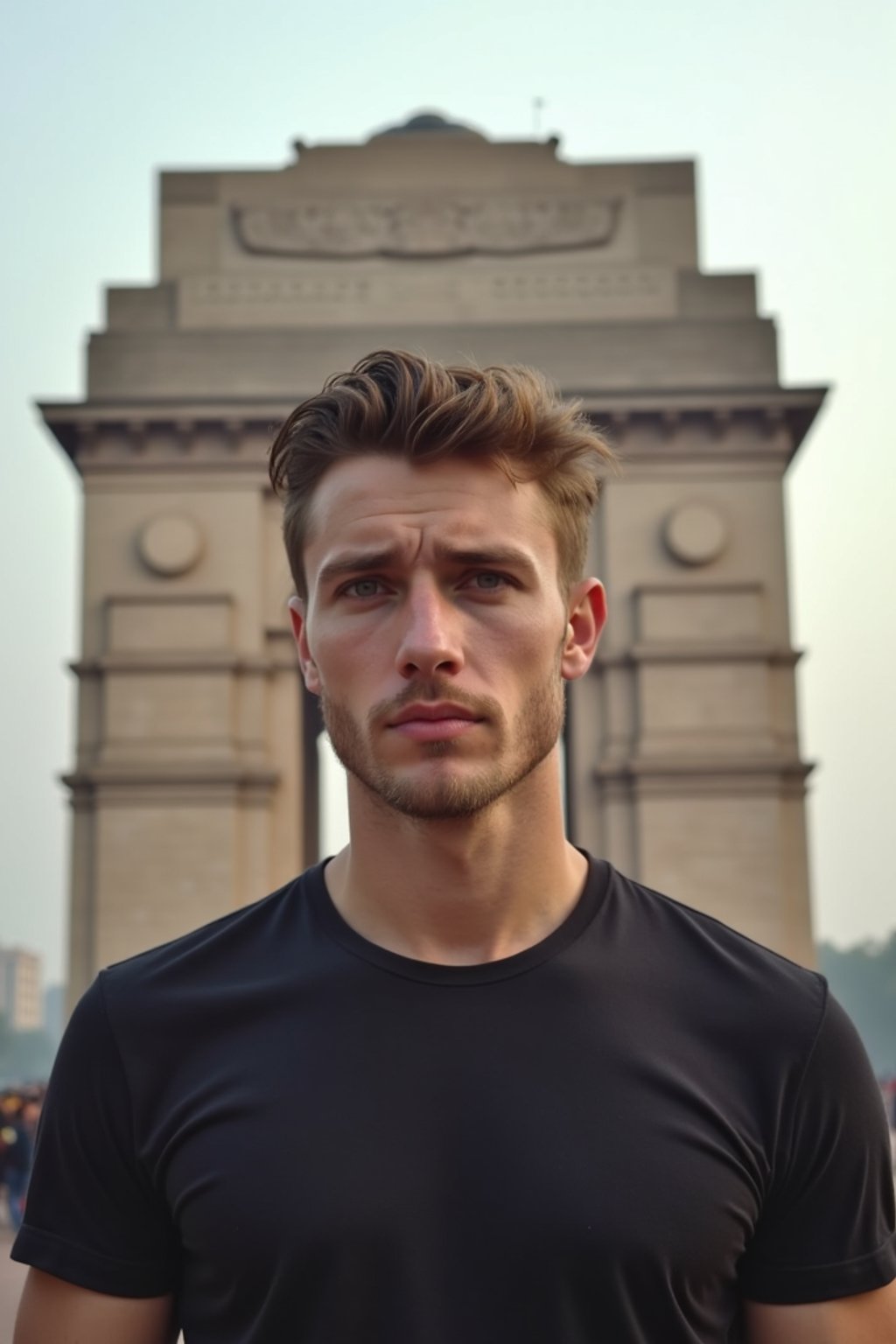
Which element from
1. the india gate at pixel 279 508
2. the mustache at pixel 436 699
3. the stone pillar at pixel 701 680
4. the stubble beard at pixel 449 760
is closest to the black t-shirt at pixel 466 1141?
the stubble beard at pixel 449 760

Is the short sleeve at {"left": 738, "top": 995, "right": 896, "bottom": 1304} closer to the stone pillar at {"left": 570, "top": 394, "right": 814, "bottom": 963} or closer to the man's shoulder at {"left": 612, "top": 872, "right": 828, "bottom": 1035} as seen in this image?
the man's shoulder at {"left": 612, "top": 872, "right": 828, "bottom": 1035}

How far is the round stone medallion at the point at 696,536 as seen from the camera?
72.5ft

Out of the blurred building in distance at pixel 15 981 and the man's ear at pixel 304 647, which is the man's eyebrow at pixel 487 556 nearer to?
the man's ear at pixel 304 647

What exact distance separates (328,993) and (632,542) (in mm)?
20303

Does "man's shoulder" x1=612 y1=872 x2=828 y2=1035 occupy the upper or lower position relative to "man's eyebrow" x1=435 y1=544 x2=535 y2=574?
lower

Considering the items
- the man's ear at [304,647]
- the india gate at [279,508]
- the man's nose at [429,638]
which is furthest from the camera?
the india gate at [279,508]

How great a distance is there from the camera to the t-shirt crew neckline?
238 cm

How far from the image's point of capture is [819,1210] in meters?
2.35

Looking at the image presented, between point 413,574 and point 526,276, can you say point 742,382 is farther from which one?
point 413,574

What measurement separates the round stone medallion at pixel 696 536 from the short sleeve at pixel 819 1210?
19950 mm

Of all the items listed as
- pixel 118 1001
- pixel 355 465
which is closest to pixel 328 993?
pixel 118 1001

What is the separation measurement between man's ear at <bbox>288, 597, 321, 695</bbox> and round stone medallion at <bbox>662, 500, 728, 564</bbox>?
64.2 ft

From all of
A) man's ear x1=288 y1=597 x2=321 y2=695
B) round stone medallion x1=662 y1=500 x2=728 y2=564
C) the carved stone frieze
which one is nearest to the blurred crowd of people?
Result: round stone medallion x1=662 y1=500 x2=728 y2=564

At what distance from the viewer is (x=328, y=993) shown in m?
2.39
